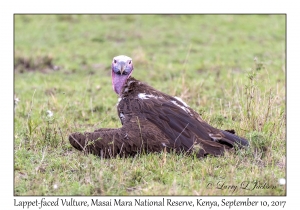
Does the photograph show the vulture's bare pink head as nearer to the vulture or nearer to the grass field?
the vulture

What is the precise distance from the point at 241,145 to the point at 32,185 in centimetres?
269

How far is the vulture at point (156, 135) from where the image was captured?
24.0ft

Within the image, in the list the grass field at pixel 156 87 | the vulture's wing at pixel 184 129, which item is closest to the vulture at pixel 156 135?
the vulture's wing at pixel 184 129

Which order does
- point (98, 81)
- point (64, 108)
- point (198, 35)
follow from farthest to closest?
point (198, 35) < point (98, 81) < point (64, 108)

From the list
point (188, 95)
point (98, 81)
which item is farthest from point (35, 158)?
point (98, 81)

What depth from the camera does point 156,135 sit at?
744 centimetres

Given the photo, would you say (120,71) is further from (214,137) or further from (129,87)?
(214,137)

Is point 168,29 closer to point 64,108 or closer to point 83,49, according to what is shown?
point 83,49

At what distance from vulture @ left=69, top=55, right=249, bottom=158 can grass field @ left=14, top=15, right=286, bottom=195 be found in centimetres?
14

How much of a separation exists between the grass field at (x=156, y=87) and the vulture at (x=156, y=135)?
0.14 metres

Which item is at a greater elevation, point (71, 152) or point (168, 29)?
point (168, 29)

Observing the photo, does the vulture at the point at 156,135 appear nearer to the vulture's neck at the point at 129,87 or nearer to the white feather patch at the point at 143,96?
the white feather patch at the point at 143,96

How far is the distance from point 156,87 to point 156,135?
181 inches

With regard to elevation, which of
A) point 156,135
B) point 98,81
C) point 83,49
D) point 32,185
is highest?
point 83,49
